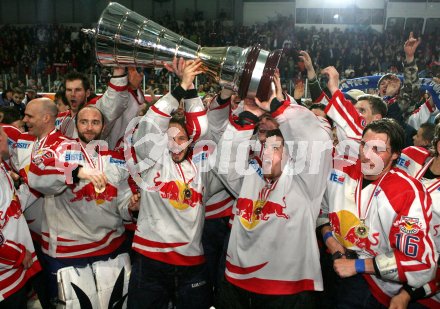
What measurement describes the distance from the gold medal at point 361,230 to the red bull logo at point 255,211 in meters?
0.36

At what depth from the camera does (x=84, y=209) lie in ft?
10.2

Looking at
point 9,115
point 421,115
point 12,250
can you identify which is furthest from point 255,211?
point 9,115

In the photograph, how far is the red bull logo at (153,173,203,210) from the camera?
2.89m

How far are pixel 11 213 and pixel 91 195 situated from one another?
1.76ft

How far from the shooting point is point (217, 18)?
22812 mm

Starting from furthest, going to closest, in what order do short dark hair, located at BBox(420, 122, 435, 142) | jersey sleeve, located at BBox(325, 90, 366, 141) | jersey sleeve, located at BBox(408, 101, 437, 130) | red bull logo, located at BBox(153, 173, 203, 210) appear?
jersey sleeve, located at BBox(408, 101, 437, 130) → short dark hair, located at BBox(420, 122, 435, 142) → red bull logo, located at BBox(153, 173, 203, 210) → jersey sleeve, located at BBox(325, 90, 366, 141)

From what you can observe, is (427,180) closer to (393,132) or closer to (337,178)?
(393,132)

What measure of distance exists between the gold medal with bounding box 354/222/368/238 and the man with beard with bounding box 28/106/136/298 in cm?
155

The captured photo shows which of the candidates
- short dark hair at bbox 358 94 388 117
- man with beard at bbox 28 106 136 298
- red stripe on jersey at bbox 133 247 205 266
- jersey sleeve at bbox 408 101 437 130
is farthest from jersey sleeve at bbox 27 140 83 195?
jersey sleeve at bbox 408 101 437 130

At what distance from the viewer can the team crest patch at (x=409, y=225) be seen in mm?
2082

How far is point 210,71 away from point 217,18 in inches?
833

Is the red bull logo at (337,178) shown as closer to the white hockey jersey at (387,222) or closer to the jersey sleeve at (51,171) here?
the white hockey jersey at (387,222)

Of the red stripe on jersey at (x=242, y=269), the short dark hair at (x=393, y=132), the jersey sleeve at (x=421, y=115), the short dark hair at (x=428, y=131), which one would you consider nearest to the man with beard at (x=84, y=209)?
the red stripe on jersey at (x=242, y=269)

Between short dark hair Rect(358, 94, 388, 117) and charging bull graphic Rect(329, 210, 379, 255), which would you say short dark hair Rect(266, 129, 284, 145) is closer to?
charging bull graphic Rect(329, 210, 379, 255)
